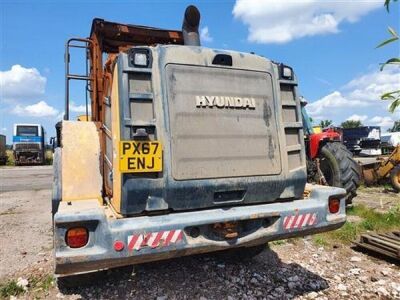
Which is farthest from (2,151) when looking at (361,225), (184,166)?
(184,166)

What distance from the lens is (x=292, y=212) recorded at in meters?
3.60

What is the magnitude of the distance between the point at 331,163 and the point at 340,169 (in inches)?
8.9

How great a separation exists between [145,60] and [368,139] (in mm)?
32435

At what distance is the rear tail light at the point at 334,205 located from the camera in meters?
3.92

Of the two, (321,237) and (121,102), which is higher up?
(121,102)

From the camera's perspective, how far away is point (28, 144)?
27.1 metres

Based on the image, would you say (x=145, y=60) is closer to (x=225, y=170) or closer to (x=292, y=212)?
(x=225, y=170)

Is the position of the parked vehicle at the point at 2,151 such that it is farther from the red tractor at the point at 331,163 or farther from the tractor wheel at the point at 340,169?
the tractor wheel at the point at 340,169

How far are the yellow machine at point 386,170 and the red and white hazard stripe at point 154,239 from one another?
340 inches

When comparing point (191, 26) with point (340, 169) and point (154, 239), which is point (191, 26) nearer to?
point (154, 239)

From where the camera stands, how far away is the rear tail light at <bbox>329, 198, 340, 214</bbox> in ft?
12.8

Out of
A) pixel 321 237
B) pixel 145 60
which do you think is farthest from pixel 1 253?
pixel 321 237

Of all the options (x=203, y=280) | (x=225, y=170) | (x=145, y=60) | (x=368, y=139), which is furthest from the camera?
(x=368, y=139)

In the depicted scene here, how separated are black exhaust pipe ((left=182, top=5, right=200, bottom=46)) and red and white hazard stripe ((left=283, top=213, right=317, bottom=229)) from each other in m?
2.23
